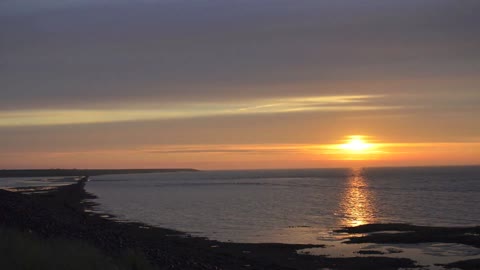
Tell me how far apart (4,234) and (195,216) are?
103ft

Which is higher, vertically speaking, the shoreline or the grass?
the grass

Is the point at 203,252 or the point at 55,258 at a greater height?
the point at 55,258

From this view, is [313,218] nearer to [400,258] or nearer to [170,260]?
[400,258]

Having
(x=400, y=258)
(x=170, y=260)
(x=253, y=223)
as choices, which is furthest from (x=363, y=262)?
(x=253, y=223)

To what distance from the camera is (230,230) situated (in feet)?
127

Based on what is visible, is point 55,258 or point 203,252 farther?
point 203,252

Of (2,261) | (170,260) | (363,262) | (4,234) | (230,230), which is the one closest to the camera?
(2,261)

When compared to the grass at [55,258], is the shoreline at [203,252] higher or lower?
lower

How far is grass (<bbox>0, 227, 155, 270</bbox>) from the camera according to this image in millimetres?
14070

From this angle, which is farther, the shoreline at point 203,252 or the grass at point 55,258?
the shoreline at point 203,252

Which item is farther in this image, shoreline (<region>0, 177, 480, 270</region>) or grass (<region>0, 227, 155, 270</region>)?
shoreline (<region>0, 177, 480, 270</region>)

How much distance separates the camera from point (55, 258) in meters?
15.1

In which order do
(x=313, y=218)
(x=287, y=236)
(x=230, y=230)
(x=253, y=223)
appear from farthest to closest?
(x=313, y=218)
(x=253, y=223)
(x=230, y=230)
(x=287, y=236)

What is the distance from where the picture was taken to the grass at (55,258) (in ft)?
46.2
